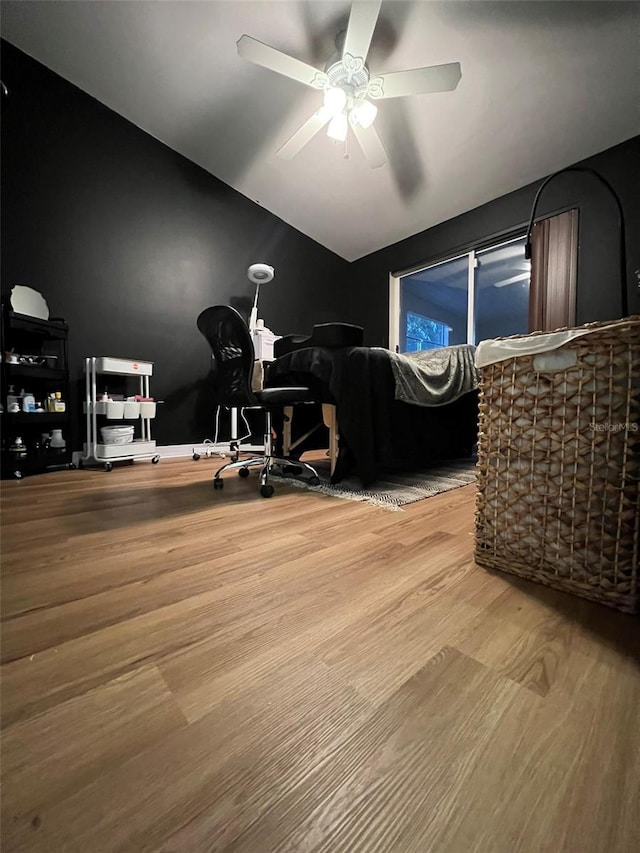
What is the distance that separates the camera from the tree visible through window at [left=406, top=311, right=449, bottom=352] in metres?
4.30

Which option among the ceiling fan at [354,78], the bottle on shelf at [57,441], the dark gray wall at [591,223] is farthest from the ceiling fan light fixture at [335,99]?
the bottle on shelf at [57,441]

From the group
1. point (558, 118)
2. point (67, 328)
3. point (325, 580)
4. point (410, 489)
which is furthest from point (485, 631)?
point (558, 118)

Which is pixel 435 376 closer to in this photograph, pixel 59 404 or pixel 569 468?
pixel 569 468

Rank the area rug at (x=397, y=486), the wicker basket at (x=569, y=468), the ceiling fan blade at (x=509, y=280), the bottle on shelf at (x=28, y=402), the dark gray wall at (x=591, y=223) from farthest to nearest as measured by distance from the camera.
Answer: the ceiling fan blade at (x=509, y=280) < the dark gray wall at (x=591, y=223) < the bottle on shelf at (x=28, y=402) < the area rug at (x=397, y=486) < the wicker basket at (x=569, y=468)

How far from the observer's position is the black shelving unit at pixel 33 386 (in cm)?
188

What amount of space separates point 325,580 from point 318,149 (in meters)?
3.54

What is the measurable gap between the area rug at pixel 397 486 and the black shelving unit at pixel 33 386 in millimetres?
1587

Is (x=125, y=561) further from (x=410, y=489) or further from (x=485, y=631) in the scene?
(x=410, y=489)

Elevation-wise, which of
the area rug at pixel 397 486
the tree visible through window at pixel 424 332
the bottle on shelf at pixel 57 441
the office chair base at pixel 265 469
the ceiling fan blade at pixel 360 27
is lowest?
the area rug at pixel 397 486

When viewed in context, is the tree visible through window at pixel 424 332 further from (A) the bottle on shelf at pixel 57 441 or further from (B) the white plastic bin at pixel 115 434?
(A) the bottle on shelf at pixel 57 441

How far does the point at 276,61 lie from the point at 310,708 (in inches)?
115

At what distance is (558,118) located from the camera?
2.40m

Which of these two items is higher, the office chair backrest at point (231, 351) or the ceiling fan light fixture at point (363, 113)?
the ceiling fan light fixture at point (363, 113)

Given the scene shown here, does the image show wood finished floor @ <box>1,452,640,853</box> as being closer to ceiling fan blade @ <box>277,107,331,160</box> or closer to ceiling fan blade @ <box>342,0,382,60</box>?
ceiling fan blade @ <box>342,0,382,60</box>
